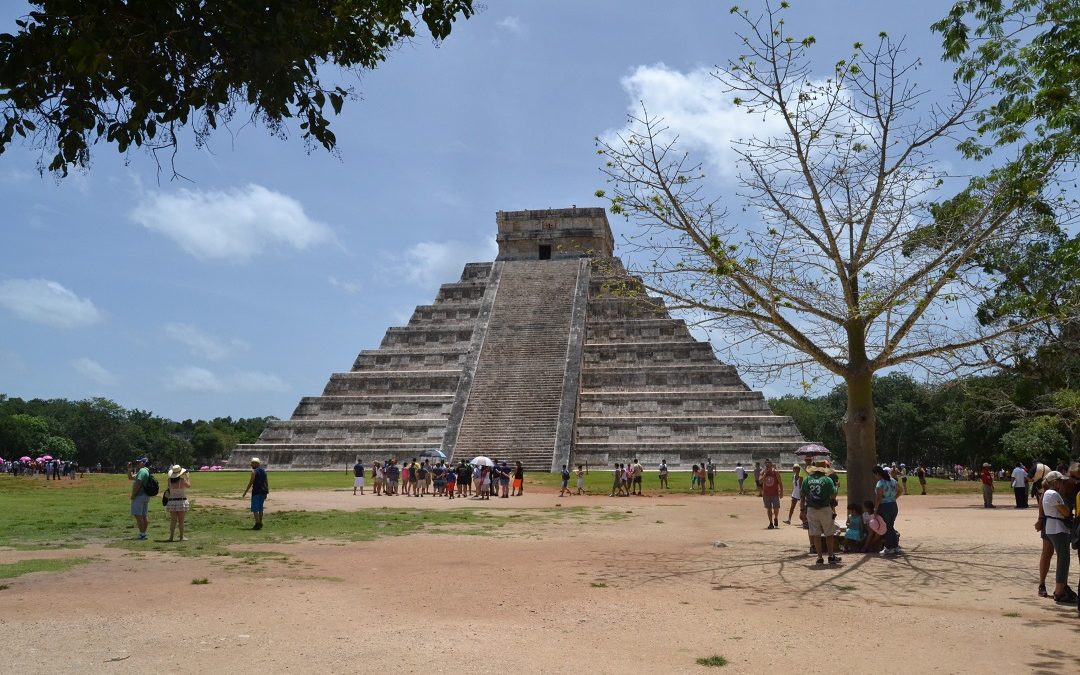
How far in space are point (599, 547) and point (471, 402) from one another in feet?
68.5

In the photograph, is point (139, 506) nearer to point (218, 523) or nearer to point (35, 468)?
point (218, 523)

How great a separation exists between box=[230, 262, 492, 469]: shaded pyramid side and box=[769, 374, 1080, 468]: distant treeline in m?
14.6

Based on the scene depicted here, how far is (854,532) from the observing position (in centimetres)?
1066

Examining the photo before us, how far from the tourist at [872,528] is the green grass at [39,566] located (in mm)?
8998

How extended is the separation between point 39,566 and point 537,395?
23.6 m

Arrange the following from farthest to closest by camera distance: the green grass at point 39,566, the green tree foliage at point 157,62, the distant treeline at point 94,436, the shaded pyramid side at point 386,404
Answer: the distant treeline at point 94,436 < the shaded pyramid side at point 386,404 < the green grass at point 39,566 < the green tree foliage at point 157,62

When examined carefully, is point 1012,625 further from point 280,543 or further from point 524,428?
point 524,428

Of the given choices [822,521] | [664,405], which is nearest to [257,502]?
[822,521]

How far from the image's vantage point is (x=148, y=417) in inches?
3282

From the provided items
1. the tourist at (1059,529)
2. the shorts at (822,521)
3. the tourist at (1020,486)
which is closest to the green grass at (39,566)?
the shorts at (822,521)

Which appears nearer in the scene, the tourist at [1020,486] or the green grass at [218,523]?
the green grass at [218,523]

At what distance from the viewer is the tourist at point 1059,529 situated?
24.1 ft

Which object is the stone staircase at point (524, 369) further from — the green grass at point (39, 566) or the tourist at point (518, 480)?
the green grass at point (39, 566)

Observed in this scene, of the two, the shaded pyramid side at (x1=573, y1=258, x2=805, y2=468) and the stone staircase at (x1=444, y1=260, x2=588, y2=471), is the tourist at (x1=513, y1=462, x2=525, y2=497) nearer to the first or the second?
the stone staircase at (x1=444, y1=260, x2=588, y2=471)
